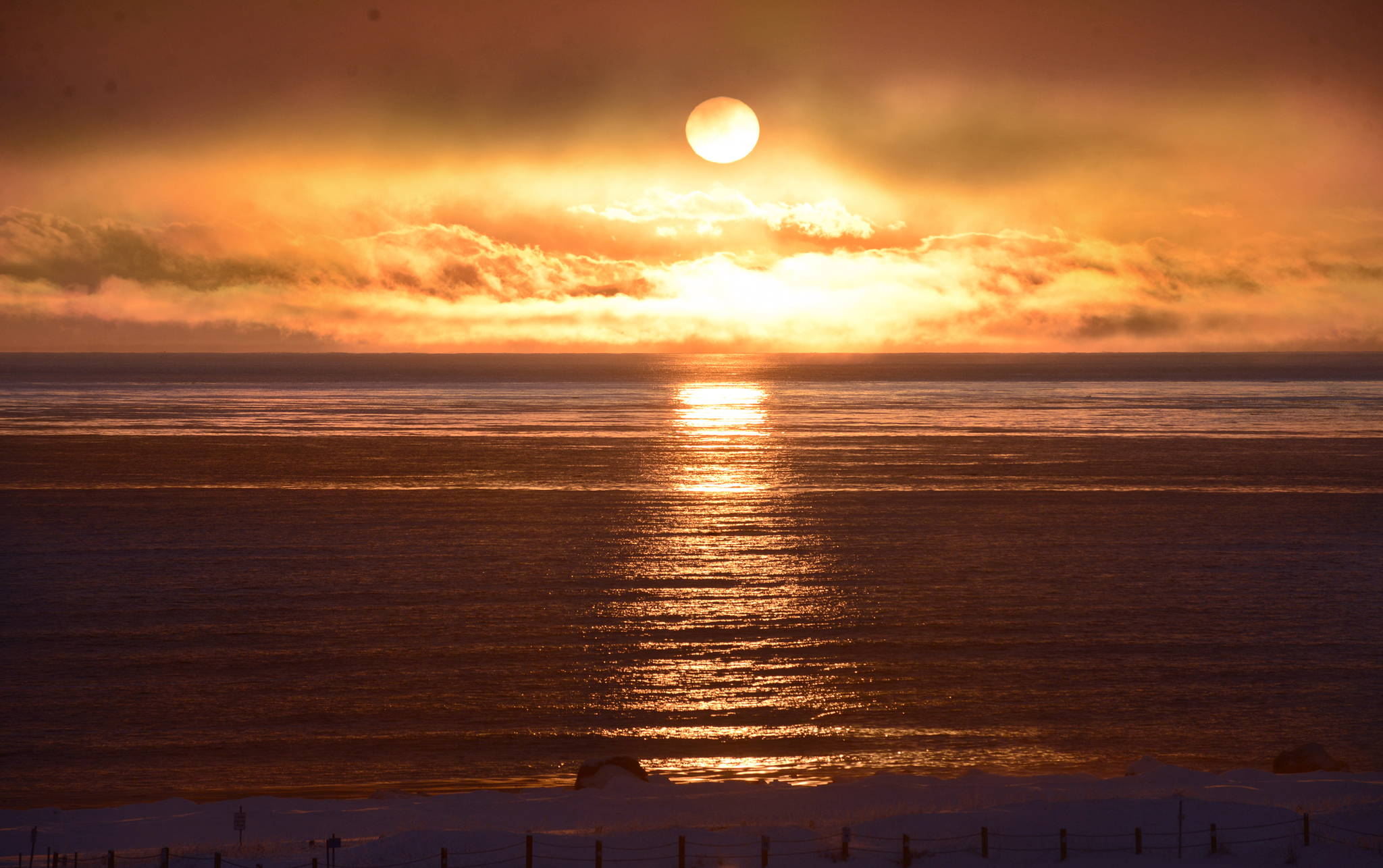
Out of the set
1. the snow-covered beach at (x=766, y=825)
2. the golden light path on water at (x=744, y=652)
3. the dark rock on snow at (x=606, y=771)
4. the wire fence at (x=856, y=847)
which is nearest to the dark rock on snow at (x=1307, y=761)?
the snow-covered beach at (x=766, y=825)

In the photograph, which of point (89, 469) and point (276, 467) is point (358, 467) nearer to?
point (276, 467)

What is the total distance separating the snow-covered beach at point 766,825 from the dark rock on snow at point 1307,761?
0.51 meters

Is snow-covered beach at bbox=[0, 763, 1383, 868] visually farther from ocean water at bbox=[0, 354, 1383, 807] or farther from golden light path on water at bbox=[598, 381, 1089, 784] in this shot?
golden light path on water at bbox=[598, 381, 1089, 784]

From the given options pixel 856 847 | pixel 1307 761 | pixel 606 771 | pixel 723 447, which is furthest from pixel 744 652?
pixel 723 447

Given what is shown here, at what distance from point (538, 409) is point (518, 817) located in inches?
5998

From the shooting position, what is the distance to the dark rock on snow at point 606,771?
923 inches

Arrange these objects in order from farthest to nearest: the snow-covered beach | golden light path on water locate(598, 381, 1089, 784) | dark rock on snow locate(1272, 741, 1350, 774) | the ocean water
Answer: the ocean water < golden light path on water locate(598, 381, 1089, 784) < dark rock on snow locate(1272, 741, 1350, 774) < the snow-covered beach

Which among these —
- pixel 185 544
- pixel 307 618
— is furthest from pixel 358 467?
pixel 307 618

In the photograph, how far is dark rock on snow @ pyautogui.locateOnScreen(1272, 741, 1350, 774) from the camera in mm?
24578

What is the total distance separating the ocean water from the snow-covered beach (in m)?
2.06

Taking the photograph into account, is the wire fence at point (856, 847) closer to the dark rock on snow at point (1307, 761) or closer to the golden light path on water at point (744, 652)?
the dark rock on snow at point (1307, 761)

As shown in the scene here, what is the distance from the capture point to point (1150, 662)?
3384 cm

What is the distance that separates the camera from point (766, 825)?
21516 mm

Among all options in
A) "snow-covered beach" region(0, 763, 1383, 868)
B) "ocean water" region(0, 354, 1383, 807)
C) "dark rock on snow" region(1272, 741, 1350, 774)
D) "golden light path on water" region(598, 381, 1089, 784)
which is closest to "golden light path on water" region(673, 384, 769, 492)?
"ocean water" region(0, 354, 1383, 807)
